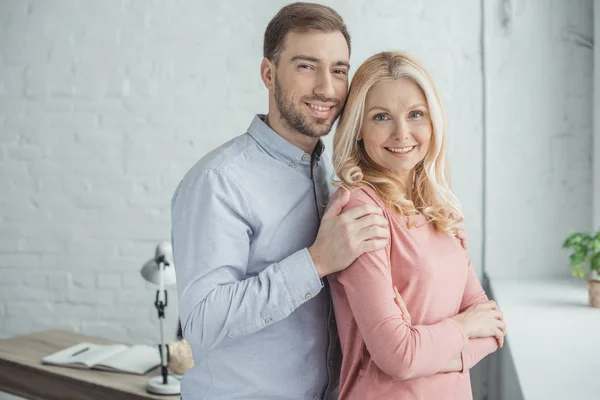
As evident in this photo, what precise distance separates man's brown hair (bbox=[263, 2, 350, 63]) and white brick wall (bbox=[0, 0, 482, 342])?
5.54 ft

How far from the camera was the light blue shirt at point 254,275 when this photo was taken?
1.38m

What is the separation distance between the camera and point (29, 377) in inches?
106

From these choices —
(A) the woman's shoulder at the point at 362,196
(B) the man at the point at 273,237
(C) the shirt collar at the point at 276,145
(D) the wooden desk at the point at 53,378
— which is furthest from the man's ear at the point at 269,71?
(D) the wooden desk at the point at 53,378

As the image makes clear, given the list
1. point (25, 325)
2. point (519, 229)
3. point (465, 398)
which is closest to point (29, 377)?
point (25, 325)

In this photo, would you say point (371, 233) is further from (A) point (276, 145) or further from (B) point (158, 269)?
(B) point (158, 269)

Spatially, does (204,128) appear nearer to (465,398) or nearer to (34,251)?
(34,251)

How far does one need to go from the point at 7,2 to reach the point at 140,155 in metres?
1.07

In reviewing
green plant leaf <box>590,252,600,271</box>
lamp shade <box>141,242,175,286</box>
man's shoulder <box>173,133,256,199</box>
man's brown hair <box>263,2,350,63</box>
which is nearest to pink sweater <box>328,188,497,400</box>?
man's shoulder <box>173,133,256,199</box>

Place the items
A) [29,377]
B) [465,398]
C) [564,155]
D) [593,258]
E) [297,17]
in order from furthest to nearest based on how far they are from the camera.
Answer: [564,155] → [29,377] → [593,258] → [297,17] → [465,398]

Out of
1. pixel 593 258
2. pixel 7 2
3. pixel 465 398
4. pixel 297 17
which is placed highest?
pixel 7 2

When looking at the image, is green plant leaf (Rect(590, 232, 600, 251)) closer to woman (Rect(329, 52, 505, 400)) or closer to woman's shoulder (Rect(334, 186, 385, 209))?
woman (Rect(329, 52, 505, 400))

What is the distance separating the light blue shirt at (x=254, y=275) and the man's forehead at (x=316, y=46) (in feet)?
0.61

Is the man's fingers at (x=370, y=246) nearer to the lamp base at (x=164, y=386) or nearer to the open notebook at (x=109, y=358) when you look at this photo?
the lamp base at (x=164, y=386)

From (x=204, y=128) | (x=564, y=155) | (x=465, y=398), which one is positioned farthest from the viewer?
(x=204, y=128)
